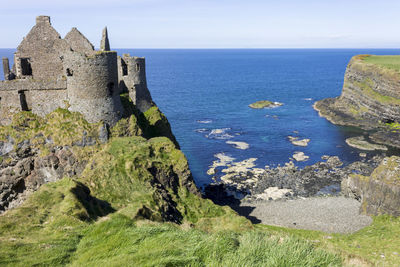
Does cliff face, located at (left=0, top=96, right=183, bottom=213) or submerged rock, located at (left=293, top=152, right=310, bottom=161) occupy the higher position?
cliff face, located at (left=0, top=96, right=183, bottom=213)

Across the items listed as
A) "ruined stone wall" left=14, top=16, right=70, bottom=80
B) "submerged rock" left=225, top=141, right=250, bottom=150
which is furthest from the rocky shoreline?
"ruined stone wall" left=14, top=16, right=70, bottom=80

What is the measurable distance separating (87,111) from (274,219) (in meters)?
31.6

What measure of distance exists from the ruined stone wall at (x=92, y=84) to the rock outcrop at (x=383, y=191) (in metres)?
39.0

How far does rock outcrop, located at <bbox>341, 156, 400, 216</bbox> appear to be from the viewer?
43.2 metres

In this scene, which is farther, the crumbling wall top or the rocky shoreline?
the rocky shoreline

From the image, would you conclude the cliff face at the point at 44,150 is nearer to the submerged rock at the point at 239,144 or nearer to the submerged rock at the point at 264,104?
the submerged rock at the point at 239,144

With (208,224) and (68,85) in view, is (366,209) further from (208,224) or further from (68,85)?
(68,85)

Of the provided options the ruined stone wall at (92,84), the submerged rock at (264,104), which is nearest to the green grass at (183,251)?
the ruined stone wall at (92,84)

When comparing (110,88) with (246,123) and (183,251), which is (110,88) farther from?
(246,123)

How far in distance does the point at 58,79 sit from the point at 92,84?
446 centimetres

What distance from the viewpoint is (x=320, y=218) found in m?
47.7

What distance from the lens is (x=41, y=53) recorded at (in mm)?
38156

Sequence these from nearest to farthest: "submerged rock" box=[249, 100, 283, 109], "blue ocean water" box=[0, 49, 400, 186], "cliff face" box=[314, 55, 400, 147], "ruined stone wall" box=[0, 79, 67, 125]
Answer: "ruined stone wall" box=[0, 79, 67, 125], "blue ocean water" box=[0, 49, 400, 186], "cliff face" box=[314, 55, 400, 147], "submerged rock" box=[249, 100, 283, 109]

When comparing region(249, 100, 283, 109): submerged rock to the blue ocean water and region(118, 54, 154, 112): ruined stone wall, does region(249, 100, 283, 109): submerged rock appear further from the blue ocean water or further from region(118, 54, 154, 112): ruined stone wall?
region(118, 54, 154, 112): ruined stone wall
